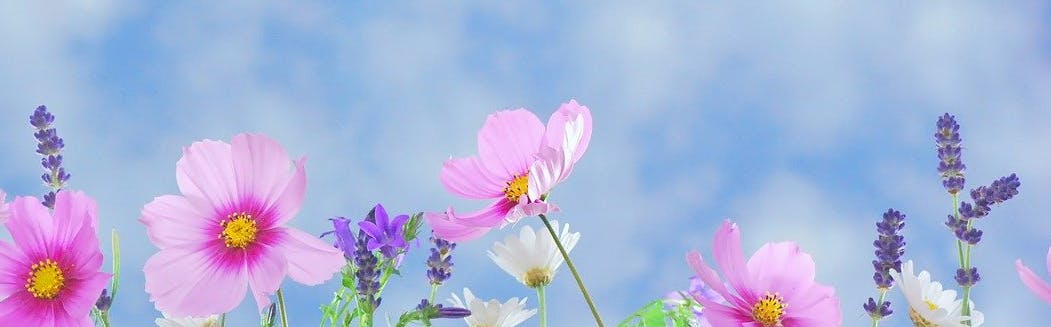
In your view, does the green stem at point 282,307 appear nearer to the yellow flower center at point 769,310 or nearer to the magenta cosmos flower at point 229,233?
the magenta cosmos flower at point 229,233

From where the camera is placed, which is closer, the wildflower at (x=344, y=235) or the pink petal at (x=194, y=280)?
the pink petal at (x=194, y=280)

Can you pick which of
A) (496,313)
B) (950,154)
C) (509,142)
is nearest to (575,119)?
(509,142)

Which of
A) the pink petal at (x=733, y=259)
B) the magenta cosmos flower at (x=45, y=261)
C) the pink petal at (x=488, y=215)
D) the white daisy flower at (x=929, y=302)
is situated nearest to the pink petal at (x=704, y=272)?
the pink petal at (x=733, y=259)

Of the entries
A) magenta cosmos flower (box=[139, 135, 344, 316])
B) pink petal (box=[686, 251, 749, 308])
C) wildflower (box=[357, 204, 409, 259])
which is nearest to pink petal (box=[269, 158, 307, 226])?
magenta cosmos flower (box=[139, 135, 344, 316])

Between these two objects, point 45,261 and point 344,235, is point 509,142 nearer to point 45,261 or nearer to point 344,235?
point 344,235

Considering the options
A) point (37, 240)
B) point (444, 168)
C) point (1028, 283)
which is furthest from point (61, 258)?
point (1028, 283)

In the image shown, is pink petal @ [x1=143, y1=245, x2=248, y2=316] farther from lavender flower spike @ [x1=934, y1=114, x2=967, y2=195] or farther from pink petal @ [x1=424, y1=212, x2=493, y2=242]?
lavender flower spike @ [x1=934, y1=114, x2=967, y2=195]
